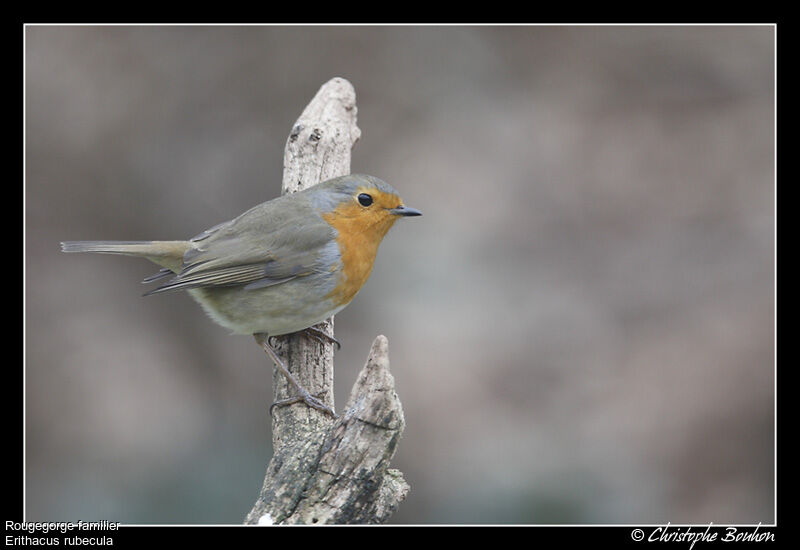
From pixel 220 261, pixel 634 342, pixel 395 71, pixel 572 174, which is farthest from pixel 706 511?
pixel 395 71

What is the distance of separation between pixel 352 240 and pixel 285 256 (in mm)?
287

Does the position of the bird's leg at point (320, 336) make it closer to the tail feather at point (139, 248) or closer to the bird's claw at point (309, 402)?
the bird's claw at point (309, 402)

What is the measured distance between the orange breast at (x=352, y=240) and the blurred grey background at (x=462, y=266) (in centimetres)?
154

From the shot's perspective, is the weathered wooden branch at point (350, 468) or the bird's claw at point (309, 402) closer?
the weathered wooden branch at point (350, 468)

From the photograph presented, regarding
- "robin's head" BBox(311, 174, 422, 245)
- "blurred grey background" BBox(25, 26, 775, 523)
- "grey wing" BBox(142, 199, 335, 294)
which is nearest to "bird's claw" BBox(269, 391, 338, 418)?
"grey wing" BBox(142, 199, 335, 294)

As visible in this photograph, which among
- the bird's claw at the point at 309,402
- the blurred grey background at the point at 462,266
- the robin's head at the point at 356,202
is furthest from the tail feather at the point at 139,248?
the blurred grey background at the point at 462,266

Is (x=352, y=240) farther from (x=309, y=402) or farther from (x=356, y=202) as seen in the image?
(x=309, y=402)

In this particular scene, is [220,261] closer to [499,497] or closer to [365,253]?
[365,253]

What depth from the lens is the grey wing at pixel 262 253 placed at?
133 inches

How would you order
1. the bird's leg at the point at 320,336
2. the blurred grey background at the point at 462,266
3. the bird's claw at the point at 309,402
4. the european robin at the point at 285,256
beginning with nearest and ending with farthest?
the bird's claw at the point at 309,402 → the european robin at the point at 285,256 → the bird's leg at the point at 320,336 → the blurred grey background at the point at 462,266

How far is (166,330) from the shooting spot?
5328mm

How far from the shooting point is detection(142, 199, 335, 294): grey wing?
337cm
